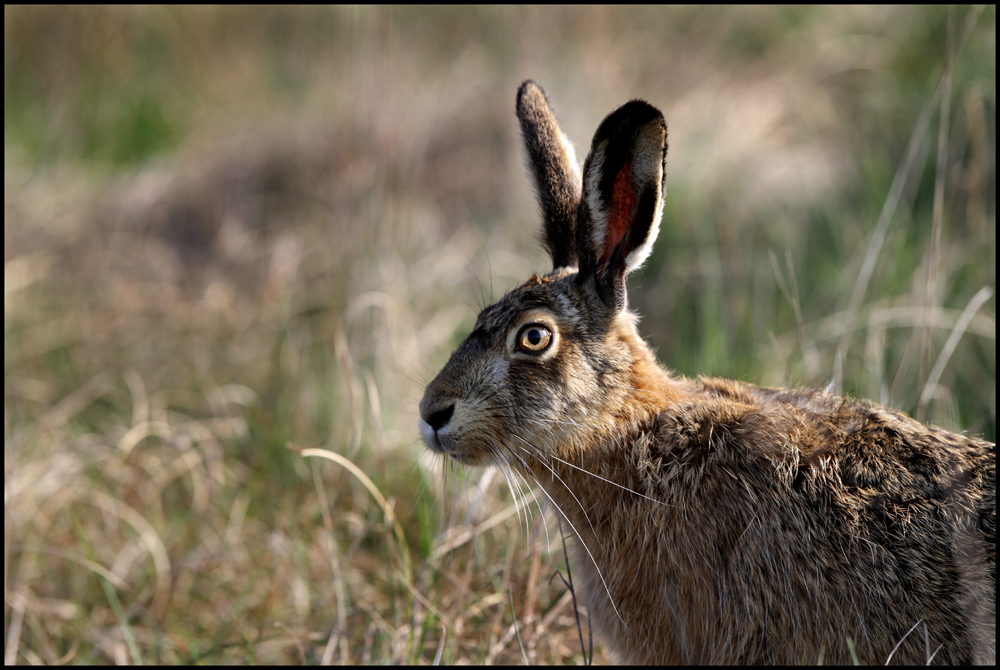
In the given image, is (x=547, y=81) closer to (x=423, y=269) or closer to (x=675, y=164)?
(x=675, y=164)

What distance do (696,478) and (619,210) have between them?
880 mm

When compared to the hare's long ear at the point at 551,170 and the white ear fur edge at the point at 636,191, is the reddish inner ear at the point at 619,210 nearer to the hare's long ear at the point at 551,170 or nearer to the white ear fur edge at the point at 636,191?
the white ear fur edge at the point at 636,191

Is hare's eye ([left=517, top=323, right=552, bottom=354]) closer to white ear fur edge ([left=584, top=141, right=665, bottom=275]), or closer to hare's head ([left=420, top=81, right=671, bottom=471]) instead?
hare's head ([left=420, top=81, right=671, bottom=471])

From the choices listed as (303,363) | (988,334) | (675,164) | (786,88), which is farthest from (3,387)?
(786,88)

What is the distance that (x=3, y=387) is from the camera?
5578mm

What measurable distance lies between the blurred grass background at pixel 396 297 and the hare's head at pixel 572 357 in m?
0.66

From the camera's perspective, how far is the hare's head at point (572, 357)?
2.72 m

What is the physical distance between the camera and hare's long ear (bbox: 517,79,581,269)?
310 cm

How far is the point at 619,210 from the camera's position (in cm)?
281

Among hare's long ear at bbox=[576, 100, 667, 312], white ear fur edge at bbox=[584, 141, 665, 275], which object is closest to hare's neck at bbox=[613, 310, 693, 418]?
hare's long ear at bbox=[576, 100, 667, 312]

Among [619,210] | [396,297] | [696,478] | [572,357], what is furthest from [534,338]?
[396,297]

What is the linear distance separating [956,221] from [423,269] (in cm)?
341

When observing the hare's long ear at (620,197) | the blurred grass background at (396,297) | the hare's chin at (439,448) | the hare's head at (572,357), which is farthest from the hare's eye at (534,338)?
the blurred grass background at (396,297)

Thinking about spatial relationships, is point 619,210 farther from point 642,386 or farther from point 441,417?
point 441,417
